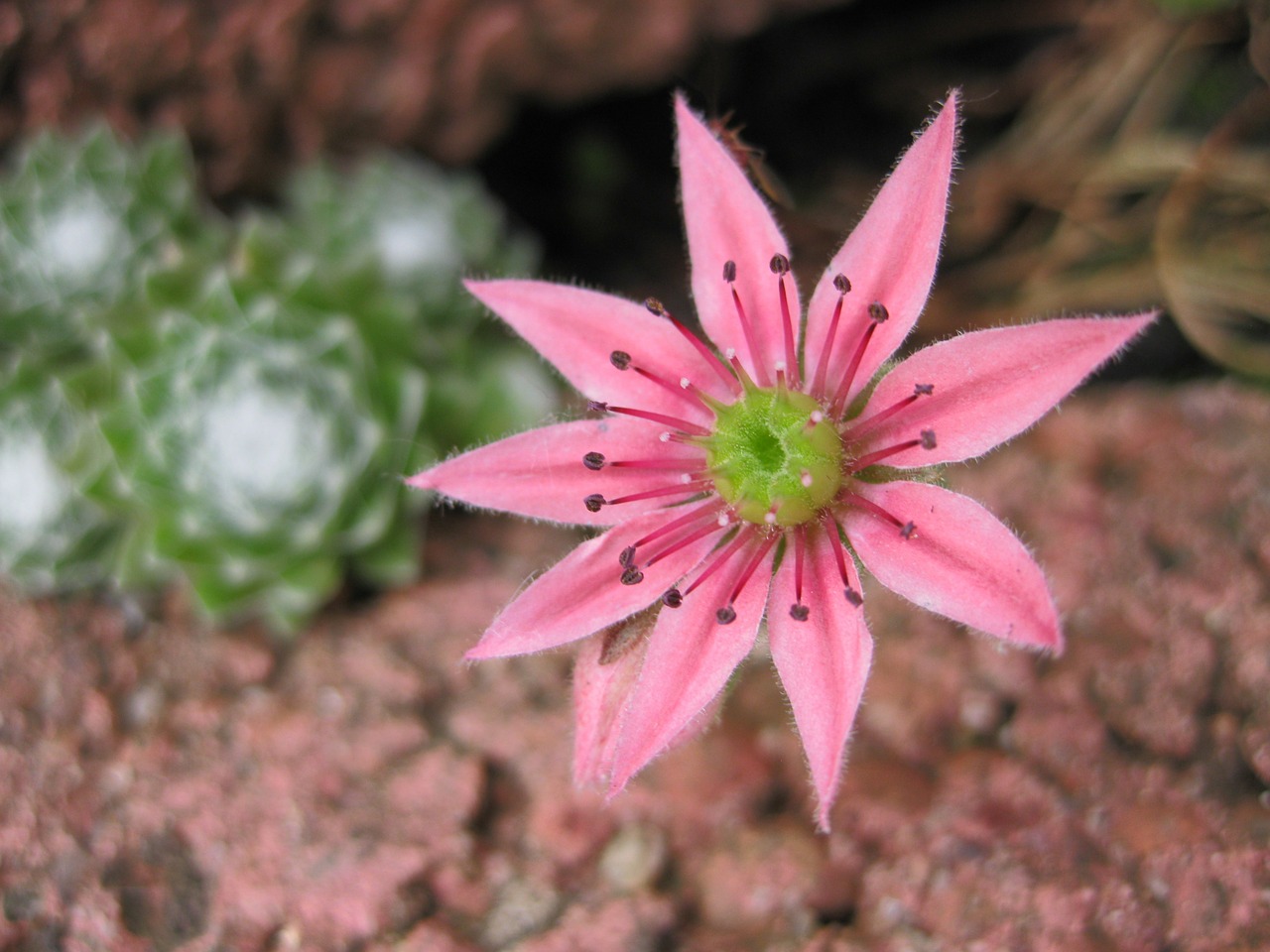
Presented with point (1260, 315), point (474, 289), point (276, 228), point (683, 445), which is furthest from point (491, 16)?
point (1260, 315)

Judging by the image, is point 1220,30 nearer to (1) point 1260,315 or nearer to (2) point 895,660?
(1) point 1260,315

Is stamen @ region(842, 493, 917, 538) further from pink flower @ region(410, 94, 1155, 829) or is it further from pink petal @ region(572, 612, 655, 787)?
pink petal @ region(572, 612, 655, 787)

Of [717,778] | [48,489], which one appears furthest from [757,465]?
[48,489]

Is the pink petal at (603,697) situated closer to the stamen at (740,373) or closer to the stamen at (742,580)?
the stamen at (742,580)

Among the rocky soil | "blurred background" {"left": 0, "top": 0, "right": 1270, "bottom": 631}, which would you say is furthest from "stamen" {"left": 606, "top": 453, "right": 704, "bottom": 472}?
the rocky soil

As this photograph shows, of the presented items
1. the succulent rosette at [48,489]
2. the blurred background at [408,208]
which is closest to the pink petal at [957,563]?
the blurred background at [408,208]

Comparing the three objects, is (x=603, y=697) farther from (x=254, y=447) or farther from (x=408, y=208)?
(x=408, y=208)
